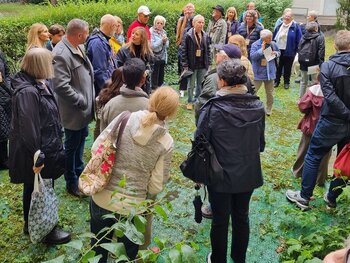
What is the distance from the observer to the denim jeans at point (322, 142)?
13.6 ft

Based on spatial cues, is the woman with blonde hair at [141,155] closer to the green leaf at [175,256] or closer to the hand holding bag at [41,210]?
the hand holding bag at [41,210]

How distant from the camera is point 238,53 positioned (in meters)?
4.43

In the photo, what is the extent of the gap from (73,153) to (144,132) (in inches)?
79.7

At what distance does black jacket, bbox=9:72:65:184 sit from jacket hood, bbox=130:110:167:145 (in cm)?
104

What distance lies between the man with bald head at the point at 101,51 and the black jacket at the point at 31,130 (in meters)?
1.60

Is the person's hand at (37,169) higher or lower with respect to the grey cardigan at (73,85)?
lower

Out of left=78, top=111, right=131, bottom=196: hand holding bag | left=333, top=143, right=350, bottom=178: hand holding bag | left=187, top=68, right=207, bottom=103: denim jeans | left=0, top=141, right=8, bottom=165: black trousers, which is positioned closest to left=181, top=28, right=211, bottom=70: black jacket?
left=187, top=68, right=207, bottom=103: denim jeans

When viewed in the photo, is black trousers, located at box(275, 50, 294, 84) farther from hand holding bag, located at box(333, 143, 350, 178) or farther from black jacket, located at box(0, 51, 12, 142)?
black jacket, located at box(0, 51, 12, 142)

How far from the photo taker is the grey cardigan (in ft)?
13.2

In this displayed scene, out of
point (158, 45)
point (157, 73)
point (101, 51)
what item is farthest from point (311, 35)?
point (101, 51)

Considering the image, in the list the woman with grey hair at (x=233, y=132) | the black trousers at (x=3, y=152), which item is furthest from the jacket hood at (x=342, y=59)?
the black trousers at (x=3, y=152)

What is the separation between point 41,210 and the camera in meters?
3.47

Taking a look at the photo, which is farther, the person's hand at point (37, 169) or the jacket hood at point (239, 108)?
the person's hand at point (37, 169)

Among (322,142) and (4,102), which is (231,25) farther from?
(4,102)
